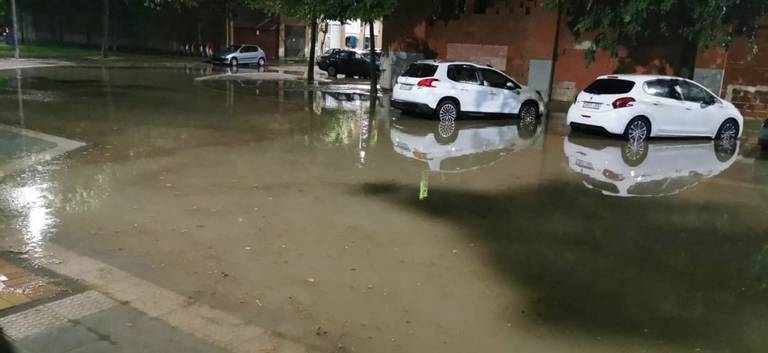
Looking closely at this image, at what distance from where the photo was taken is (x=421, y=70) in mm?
15828

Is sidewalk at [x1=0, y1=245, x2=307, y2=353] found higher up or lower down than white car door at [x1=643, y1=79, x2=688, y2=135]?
lower down

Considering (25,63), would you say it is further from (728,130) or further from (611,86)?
(728,130)

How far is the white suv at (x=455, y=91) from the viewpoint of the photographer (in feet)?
51.1

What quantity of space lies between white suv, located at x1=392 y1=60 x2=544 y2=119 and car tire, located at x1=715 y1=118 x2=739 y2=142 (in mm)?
4761

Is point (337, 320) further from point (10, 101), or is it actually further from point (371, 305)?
point (10, 101)

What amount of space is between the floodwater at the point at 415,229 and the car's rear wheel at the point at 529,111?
11.7ft

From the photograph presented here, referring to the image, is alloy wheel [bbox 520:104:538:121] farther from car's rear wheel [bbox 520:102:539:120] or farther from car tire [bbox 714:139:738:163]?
car tire [bbox 714:139:738:163]

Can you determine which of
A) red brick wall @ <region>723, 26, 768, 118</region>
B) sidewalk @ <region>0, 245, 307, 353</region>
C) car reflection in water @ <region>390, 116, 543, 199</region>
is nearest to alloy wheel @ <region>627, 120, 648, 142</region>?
car reflection in water @ <region>390, 116, 543, 199</region>

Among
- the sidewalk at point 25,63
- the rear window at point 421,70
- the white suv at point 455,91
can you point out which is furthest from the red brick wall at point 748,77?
the sidewalk at point 25,63

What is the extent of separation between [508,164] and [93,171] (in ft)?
22.0

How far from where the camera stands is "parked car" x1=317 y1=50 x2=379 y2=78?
3148 cm

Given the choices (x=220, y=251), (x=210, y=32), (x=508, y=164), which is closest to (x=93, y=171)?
(x=220, y=251)

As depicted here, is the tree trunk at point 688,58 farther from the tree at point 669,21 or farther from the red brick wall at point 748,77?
the red brick wall at point 748,77

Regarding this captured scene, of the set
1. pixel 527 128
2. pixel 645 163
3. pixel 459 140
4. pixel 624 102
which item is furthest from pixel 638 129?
pixel 459 140
